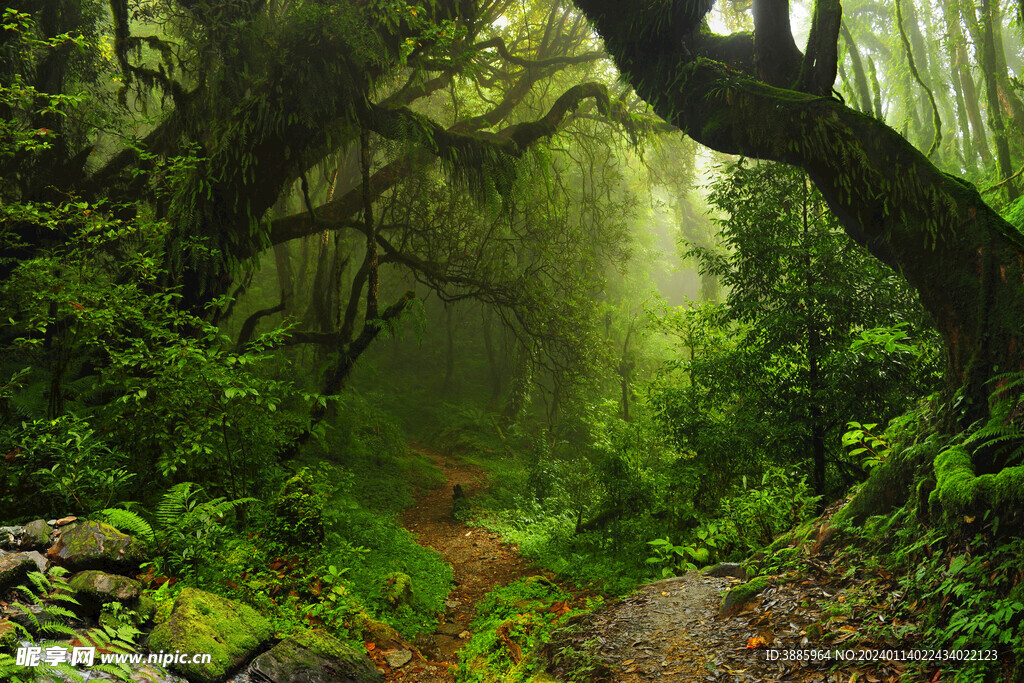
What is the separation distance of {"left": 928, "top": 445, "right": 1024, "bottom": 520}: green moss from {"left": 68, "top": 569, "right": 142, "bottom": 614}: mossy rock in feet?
17.4

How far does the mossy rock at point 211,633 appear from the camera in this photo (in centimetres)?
339

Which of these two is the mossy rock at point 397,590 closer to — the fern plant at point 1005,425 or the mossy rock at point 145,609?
the mossy rock at point 145,609

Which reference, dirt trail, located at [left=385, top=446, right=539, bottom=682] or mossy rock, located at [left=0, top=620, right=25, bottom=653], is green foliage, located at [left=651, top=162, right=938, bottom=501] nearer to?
dirt trail, located at [left=385, top=446, right=539, bottom=682]

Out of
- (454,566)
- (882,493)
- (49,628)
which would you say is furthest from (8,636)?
(882,493)

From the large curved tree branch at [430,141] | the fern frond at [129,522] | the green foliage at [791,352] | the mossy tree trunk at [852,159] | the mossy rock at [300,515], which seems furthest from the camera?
the large curved tree branch at [430,141]

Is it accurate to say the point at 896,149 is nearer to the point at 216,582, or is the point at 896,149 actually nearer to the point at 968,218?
the point at 968,218

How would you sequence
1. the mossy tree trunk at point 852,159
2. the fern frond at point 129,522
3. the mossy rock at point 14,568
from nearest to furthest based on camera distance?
the mossy rock at point 14,568 → the mossy tree trunk at point 852,159 → the fern frond at point 129,522

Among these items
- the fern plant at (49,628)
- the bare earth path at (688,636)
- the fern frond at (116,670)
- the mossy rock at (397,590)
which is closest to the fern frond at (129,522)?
the fern plant at (49,628)

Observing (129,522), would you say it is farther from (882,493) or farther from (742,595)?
(882,493)

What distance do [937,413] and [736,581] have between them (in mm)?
2247

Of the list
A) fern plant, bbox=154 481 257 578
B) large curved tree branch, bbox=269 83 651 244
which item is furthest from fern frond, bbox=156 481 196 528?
large curved tree branch, bbox=269 83 651 244

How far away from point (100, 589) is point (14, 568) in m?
0.49

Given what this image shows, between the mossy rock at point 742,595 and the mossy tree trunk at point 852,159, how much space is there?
1828 millimetres

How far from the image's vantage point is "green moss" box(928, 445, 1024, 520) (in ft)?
10.00
